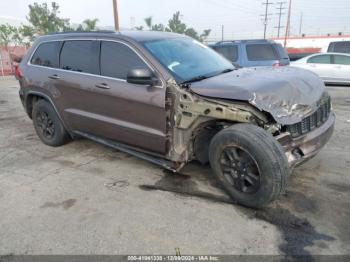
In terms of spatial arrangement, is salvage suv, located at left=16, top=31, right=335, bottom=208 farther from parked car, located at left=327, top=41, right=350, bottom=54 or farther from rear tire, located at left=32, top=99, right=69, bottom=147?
parked car, located at left=327, top=41, right=350, bottom=54

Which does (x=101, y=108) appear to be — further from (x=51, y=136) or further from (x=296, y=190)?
(x=296, y=190)

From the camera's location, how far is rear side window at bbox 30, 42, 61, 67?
524cm

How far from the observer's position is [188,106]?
3682 mm

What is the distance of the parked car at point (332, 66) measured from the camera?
1217 centimetres

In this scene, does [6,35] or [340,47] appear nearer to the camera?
[340,47]

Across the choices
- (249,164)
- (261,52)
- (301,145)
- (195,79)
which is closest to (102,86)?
(195,79)

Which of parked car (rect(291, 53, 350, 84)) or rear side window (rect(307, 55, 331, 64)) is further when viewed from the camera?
rear side window (rect(307, 55, 331, 64))

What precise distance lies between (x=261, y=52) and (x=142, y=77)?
24.6 ft

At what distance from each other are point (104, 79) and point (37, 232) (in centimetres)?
207

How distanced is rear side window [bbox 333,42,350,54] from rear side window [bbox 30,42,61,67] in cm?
1351

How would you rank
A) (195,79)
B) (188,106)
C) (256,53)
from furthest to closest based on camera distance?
1. (256,53)
2. (195,79)
3. (188,106)

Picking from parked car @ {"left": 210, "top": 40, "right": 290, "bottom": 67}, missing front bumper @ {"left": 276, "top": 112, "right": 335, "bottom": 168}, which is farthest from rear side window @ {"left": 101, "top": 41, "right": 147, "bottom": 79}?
parked car @ {"left": 210, "top": 40, "right": 290, "bottom": 67}

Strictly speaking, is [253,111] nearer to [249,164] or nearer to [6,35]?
[249,164]

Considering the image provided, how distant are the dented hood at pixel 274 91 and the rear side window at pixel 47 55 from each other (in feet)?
8.61
